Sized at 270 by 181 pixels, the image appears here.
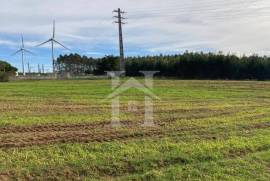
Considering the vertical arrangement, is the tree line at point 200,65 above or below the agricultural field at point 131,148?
above

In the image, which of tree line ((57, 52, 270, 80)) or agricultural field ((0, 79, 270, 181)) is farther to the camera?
tree line ((57, 52, 270, 80))

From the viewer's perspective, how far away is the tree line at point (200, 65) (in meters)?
74.2

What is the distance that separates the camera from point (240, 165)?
33.3 feet

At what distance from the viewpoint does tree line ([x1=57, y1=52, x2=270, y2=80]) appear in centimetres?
7425

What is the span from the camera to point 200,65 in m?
81.4

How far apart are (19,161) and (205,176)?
365cm

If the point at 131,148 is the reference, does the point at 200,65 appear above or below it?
above

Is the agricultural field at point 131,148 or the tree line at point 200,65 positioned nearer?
the agricultural field at point 131,148

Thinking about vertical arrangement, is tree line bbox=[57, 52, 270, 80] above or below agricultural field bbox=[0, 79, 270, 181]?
above

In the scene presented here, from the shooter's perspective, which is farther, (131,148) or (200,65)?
(200,65)

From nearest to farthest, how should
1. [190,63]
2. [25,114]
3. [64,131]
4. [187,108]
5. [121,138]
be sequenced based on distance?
1. [121,138]
2. [64,131]
3. [25,114]
4. [187,108]
5. [190,63]

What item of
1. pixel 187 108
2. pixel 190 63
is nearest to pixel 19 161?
pixel 187 108

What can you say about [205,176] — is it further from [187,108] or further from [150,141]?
[187,108]

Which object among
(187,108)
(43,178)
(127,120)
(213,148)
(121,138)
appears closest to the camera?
(43,178)
